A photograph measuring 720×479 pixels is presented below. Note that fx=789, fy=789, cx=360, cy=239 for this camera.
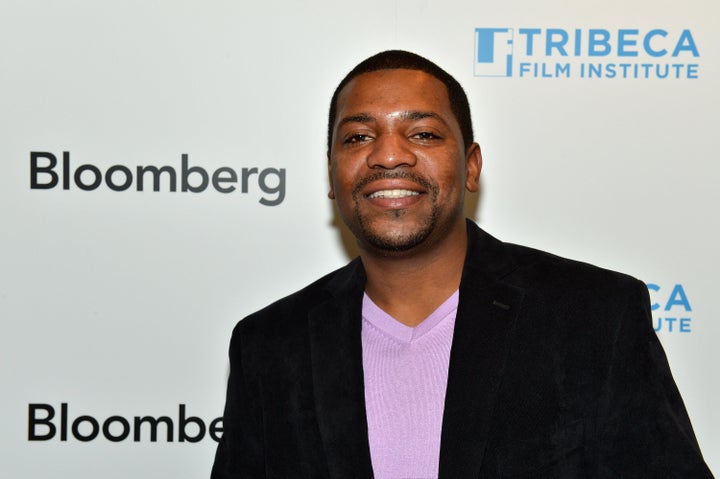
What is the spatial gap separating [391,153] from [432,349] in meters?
0.43

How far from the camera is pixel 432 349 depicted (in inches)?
66.2

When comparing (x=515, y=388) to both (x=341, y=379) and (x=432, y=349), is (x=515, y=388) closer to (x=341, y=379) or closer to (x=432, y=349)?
(x=432, y=349)

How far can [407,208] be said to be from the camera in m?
1.67

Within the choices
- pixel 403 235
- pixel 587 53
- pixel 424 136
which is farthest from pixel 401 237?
pixel 587 53

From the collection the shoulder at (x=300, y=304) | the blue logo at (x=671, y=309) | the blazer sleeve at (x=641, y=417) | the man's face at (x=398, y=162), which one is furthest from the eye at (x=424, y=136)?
the blue logo at (x=671, y=309)

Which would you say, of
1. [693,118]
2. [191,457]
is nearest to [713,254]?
[693,118]

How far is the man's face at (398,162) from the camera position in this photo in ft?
5.50

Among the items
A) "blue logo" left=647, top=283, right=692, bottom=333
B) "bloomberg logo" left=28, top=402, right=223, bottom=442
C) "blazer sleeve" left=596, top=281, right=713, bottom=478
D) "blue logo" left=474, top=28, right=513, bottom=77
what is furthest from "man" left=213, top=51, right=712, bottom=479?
"blue logo" left=647, top=283, right=692, bottom=333

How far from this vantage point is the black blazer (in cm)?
151

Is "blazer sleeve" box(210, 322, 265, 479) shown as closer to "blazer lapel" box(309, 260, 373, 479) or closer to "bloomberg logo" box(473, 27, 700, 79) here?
"blazer lapel" box(309, 260, 373, 479)

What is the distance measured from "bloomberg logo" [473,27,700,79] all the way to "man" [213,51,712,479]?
0.45m

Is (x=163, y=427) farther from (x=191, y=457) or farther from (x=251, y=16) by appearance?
(x=251, y=16)

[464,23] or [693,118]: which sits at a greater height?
[464,23]

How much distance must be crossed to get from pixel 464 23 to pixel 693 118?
713 millimetres
